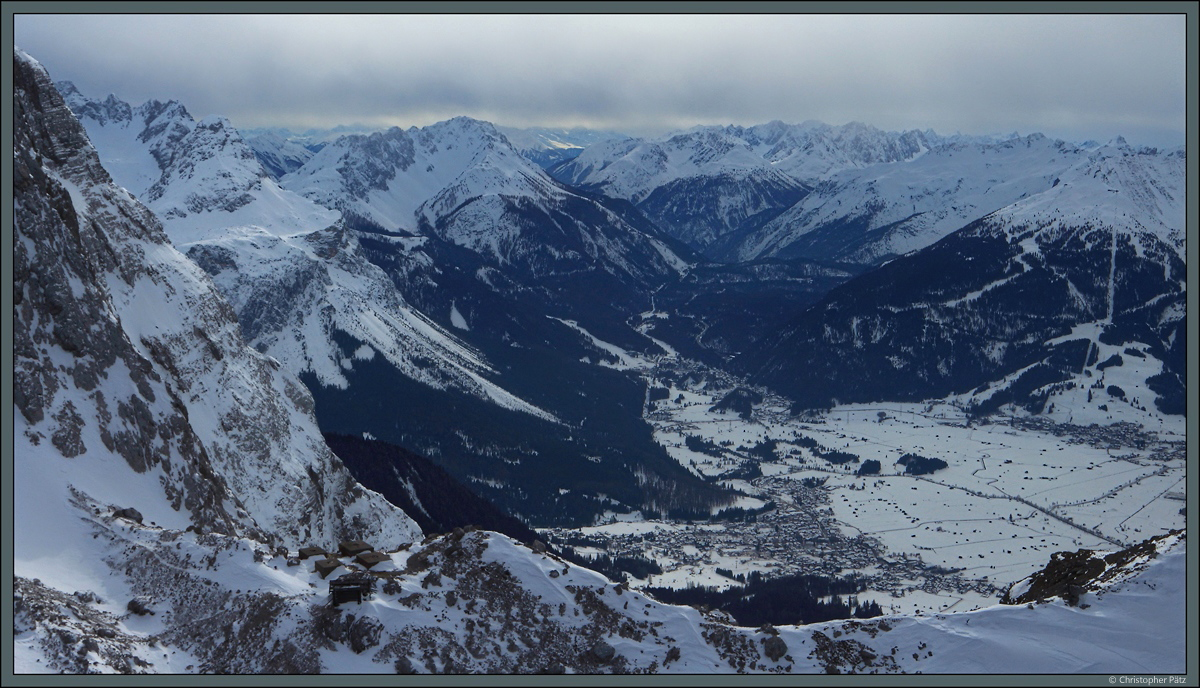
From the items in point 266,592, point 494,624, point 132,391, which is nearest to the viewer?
point 266,592

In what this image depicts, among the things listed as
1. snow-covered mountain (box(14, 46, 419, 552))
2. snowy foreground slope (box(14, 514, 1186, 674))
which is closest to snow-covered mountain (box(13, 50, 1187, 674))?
snowy foreground slope (box(14, 514, 1186, 674))

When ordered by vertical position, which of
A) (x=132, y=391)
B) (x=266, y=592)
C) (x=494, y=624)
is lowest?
(x=494, y=624)

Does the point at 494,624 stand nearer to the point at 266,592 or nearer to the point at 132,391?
the point at 266,592

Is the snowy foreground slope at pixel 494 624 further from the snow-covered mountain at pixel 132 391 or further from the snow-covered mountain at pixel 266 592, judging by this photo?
the snow-covered mountain at pixel 132 391

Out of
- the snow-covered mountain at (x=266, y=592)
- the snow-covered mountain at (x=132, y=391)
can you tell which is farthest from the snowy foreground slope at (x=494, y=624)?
the snow-covered mountain at (x=132, y=391)

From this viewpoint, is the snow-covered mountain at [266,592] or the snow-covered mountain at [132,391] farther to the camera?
the snow-covered mountain at [132,391]

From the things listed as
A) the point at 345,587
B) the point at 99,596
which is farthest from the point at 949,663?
the point at 99,596

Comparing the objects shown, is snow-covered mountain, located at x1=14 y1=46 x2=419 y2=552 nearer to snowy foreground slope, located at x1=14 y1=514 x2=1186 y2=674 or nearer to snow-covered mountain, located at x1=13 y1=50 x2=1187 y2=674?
snow-covered mountain, located at x1=13 y1=50 x2=1187 y2=674

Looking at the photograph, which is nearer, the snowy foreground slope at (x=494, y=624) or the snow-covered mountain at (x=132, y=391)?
the snowy foreground slope at (x=494, y=624)

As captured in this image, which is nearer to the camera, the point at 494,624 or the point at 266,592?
the point at 266,592

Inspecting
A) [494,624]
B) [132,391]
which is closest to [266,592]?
[494,624]

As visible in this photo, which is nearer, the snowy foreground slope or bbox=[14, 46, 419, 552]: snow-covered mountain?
the snowy foreground slope

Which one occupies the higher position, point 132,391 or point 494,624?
point 132,391
